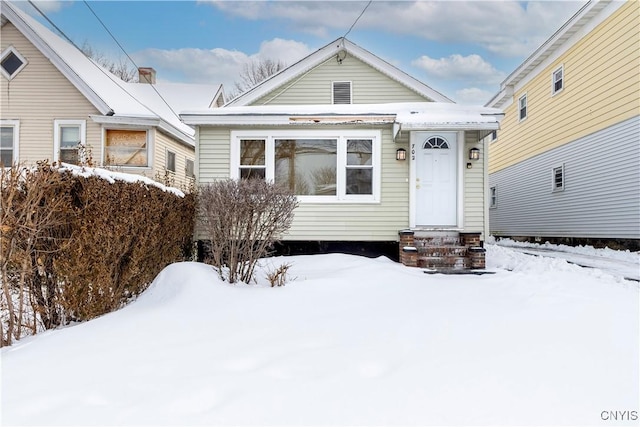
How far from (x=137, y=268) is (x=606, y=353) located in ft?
15.1

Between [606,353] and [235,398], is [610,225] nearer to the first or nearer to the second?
[606,353]

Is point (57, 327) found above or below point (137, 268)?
below

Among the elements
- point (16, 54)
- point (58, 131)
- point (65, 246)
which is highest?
point (16, 54)

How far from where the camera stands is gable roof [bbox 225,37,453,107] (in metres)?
10.1

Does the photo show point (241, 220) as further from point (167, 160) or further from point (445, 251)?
point (167, 160)

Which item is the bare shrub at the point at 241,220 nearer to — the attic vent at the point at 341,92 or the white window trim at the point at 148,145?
the attic vent at the point at 341,92

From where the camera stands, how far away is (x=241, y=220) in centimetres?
498

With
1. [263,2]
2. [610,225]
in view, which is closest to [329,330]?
[610,225]

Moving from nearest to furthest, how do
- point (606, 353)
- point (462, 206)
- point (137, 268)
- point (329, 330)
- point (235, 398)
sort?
point (235, 398), point (606, 353), point (329, 330), point (137, 268), point (462, 206)

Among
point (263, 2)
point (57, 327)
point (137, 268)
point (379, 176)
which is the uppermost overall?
point (263, 2)

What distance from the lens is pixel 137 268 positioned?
178 inches

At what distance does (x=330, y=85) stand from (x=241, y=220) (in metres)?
6.73

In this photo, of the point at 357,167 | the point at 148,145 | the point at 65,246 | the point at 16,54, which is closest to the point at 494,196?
the point at 357,167

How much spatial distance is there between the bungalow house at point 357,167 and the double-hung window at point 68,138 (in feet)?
18.8
